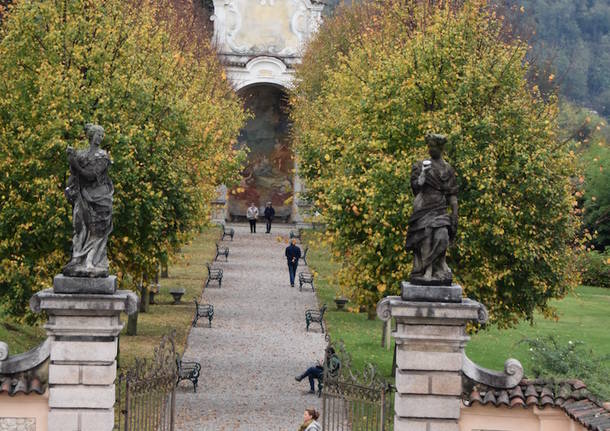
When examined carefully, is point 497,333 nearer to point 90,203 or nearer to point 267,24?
point 90,203

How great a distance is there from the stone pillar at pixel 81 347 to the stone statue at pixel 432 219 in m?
3.81

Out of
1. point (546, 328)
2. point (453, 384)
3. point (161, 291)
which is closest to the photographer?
point (453, 384)

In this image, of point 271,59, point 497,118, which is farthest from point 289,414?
point 271,59

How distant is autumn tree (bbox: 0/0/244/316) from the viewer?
80.3 ft

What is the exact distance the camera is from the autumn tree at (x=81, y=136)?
24469mm

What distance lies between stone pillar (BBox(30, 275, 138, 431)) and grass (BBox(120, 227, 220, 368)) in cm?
697

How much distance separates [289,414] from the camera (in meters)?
24.1

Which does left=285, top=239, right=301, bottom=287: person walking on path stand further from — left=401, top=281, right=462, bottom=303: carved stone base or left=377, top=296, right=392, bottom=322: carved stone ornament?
left=401, top=281, right=462, bottom=303: carved stone base

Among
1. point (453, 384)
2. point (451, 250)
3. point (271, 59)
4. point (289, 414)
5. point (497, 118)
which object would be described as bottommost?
point (289, 414)

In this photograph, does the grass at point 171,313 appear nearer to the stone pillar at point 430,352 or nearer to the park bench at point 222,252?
the park bench at point 222,252

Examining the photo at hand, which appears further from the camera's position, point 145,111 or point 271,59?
point 271,59

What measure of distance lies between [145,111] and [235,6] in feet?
133

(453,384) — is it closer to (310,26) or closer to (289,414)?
(289,414)

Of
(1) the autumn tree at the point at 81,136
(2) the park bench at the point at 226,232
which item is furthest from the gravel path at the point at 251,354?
(2) the park bench at the point at 226,232
